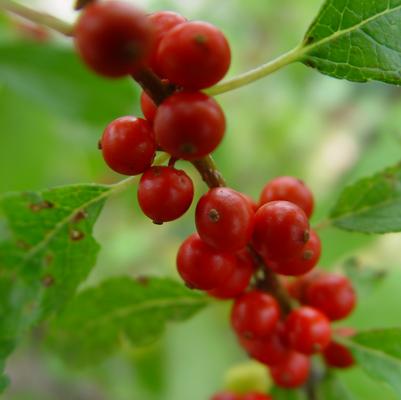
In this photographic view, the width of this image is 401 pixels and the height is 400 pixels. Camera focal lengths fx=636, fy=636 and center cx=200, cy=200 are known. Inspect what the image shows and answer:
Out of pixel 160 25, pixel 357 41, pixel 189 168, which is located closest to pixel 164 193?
pixel 160 25

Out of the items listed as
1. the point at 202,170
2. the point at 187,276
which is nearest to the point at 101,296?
the point at 187,276

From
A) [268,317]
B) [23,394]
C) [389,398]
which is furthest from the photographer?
[23,394]

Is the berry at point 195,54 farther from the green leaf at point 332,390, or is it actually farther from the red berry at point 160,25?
the green leaf at point 332,390

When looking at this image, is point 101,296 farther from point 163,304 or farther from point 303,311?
point 303,311

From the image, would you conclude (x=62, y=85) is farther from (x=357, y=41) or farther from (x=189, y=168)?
(x=357, y=41)

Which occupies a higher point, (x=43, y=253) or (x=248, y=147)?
(x=43, y=253)

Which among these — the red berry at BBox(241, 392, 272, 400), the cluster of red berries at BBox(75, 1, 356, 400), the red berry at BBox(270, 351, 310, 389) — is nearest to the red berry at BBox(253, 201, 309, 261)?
the cluster of red berries at BBox(75, 1, 356, 400)
